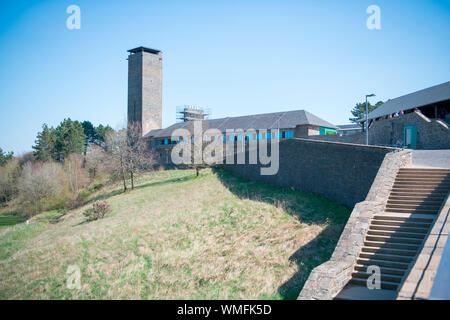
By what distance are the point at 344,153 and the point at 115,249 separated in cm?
1100

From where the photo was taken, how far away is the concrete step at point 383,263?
8655mm

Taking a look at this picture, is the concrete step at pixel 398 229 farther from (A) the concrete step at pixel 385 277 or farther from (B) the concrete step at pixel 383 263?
(A) the concrete step at pixel 385 277

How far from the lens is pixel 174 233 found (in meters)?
15.7

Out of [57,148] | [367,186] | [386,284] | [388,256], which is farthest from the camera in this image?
[57,148]

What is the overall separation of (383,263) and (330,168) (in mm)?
7950

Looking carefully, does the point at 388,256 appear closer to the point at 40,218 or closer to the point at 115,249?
the point at 115,249

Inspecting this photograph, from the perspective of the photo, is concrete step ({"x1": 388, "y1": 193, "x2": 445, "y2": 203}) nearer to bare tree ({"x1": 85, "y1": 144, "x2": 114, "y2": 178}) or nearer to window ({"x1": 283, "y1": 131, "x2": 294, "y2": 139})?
Answer: window ({"x1": 283, "y1": 131, "x2": 294, "y2": 139})

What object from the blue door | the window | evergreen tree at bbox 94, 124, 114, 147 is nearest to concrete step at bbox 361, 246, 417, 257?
the blue door

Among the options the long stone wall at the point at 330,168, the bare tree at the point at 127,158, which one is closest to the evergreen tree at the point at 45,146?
the bare tree at the point at 127,158

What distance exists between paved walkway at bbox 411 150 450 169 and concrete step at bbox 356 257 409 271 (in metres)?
5.84

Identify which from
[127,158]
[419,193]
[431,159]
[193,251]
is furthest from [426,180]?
[127,158]

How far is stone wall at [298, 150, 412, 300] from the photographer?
26.9 feet
